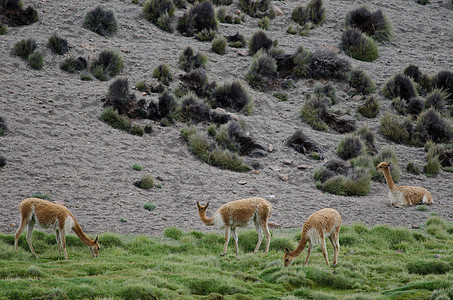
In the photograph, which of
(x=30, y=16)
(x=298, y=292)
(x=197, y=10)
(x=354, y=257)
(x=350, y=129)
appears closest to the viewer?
(x=298, y=292)

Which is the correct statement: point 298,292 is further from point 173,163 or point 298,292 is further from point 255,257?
point 173,163

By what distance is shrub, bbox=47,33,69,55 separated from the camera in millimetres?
21833

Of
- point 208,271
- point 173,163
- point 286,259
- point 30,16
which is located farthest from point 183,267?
point 30,16

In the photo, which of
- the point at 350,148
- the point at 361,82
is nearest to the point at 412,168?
the point at 350,148

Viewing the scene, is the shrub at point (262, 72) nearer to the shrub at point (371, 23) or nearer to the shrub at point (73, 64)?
the shrub at point (73, 64)

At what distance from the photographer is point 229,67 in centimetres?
2491

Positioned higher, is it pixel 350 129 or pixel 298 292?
pixel 298 292

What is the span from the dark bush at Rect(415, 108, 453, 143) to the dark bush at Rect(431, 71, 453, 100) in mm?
4110

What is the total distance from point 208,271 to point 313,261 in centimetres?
228

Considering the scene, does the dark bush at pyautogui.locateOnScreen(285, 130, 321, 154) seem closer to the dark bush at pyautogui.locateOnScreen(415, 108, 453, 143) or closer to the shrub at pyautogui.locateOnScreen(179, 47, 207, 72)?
the dark bush at pyautogui.locateOnScreen(415, 108, 453, 143)

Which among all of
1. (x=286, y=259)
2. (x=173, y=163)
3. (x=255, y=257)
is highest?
(x=286, y=259)

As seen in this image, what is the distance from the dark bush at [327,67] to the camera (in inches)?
1006

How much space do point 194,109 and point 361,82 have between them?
32.7 ft

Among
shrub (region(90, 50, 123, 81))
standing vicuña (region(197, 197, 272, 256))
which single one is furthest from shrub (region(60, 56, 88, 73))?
standing vicuña (region(197, 197, 272, 256))
